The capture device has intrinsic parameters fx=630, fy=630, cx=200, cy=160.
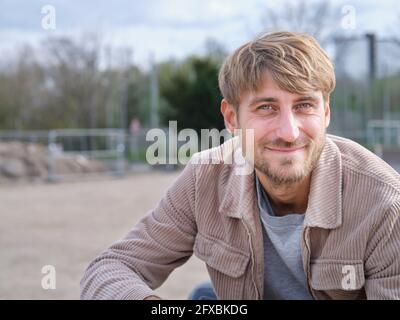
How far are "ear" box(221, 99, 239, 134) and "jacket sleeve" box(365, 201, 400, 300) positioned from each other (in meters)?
0.52

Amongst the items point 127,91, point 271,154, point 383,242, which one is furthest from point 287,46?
point 127,91

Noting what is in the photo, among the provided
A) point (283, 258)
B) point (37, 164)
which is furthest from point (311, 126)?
point (37, 164)

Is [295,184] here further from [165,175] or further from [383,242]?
[165,175]

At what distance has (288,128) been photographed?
1.71 meters

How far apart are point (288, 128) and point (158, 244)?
607mm

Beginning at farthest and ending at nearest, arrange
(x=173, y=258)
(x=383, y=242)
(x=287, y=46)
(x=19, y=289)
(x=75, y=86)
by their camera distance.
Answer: (x=75, y=86) < (x=19, y=289) < (x=173, y=258) < (x=287, y=46) < (x=383, y=242)

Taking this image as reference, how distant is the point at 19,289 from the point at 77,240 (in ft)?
7.84

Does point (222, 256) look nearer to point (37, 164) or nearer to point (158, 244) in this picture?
point (158, 244)

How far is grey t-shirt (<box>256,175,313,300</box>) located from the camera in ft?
6.09

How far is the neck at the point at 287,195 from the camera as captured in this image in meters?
1.83

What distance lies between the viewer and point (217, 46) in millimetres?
29766

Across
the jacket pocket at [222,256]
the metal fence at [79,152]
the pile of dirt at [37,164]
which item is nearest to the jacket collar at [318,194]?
the jacket pocket at [222,256]

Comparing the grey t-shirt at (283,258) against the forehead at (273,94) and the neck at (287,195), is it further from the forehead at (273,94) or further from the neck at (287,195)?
the forehead at (273,94)

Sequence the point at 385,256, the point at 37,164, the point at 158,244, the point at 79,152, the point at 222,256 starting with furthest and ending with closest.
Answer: the point at 79,152
the point at 37,164
the point at 158,244
the point at 222,256
the point at 385,256
